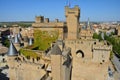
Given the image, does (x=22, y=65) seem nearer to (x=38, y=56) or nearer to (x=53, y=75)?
(x=38, y=56)

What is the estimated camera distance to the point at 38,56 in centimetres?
2392

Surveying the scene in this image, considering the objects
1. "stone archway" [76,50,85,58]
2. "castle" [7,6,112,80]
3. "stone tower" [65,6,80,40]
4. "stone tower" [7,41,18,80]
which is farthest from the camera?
"stone tower" [65,6,80,40]

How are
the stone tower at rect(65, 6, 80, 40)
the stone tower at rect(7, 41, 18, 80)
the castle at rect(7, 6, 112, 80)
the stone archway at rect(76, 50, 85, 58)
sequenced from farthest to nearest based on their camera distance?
the stone tower at rect(65, 6, 80, 40), the stone archway at rect(76, 50, 85, 58), the stone tower at rect(7, 41, 18, 80), the castle at rect(7, 6, 112, 80)

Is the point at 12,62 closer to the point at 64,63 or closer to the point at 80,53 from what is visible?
the point at 64,63

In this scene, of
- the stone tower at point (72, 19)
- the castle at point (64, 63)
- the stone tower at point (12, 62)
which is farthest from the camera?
the stone tower at point (72, 19)

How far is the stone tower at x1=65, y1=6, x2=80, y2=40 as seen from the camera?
3002 centimetres

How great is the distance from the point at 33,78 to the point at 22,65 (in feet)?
7.46

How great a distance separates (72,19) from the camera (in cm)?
3036

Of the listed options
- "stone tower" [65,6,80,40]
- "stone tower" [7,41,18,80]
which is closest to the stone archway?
"stone tower" [65,6,80,40]

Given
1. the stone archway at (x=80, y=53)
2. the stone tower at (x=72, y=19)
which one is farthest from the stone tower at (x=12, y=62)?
the stone tower at (x=72, y=19)

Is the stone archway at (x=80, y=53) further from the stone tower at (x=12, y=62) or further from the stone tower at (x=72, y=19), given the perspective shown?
the stone tower at (x=12, y=62)

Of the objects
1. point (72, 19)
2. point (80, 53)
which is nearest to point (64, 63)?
point (80, 53)

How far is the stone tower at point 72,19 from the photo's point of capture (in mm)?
30017

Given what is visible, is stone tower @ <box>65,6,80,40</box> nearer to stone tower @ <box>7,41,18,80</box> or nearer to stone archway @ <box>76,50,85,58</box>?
stone archway @ <box>76,50,85,58</box>
